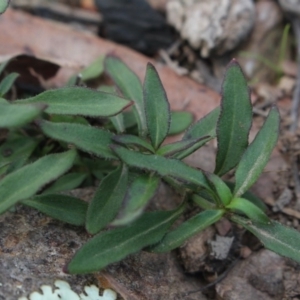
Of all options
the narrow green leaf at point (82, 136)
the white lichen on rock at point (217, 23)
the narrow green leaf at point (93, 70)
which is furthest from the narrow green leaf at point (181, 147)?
the white lichen on rock at point (217, 23)

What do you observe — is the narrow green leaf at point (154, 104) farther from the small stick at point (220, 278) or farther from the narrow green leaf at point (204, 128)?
the small stick at point (220, 278)

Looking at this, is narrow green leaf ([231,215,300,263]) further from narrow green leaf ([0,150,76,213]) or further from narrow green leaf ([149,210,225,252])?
narrow green leaf ([0,150,76,213])

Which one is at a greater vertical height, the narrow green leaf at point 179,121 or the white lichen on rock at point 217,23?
the white lichen on rock at point 217,23

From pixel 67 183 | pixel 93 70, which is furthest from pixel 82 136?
pixel 93 70

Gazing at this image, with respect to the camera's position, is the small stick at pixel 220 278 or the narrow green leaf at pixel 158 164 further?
the small stick at pixel 220 278

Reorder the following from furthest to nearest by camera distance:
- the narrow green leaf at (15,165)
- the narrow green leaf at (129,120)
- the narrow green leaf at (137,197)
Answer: the narrow green leaf at (129,120) → the narrow green leaf at (15,165) → the narrow green leaf at (137,197)

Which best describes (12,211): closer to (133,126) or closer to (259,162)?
(133,126)

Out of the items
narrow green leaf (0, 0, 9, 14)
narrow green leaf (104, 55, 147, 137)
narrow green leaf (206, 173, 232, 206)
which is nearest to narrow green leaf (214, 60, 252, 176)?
narrow green leaf (206, 173, 232, 206)
